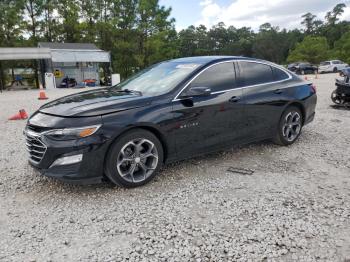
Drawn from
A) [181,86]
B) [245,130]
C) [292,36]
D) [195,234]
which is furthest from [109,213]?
[292,36]

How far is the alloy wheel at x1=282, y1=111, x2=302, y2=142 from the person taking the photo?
5.46 meters

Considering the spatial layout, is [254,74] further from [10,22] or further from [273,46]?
[273,46]

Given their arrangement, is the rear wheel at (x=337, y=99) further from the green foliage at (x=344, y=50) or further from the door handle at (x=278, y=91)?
the green foliage at (x=344, y=50)

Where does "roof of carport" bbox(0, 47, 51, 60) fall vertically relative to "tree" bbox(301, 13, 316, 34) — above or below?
below

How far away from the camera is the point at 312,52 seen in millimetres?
52594

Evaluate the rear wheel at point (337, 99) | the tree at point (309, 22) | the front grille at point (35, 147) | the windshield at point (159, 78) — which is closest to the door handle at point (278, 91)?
the windshield at point (159, 78)

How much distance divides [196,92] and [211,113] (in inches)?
17.9

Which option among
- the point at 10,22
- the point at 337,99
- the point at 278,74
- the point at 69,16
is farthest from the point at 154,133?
the point at 69,16

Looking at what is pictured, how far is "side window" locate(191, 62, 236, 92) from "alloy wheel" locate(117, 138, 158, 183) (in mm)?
1115

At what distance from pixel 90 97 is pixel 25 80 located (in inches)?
1325

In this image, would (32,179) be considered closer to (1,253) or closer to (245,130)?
(1,253)

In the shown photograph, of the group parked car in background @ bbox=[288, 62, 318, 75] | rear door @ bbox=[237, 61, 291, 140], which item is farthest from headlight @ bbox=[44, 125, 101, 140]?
parked car in background @ bbox=[288, 62, 318, 75]

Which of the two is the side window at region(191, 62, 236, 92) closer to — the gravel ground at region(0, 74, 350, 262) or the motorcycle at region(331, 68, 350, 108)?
the gravel ground at region(0, 74, 350, 262)

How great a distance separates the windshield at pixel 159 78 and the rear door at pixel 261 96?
0.94 metres
